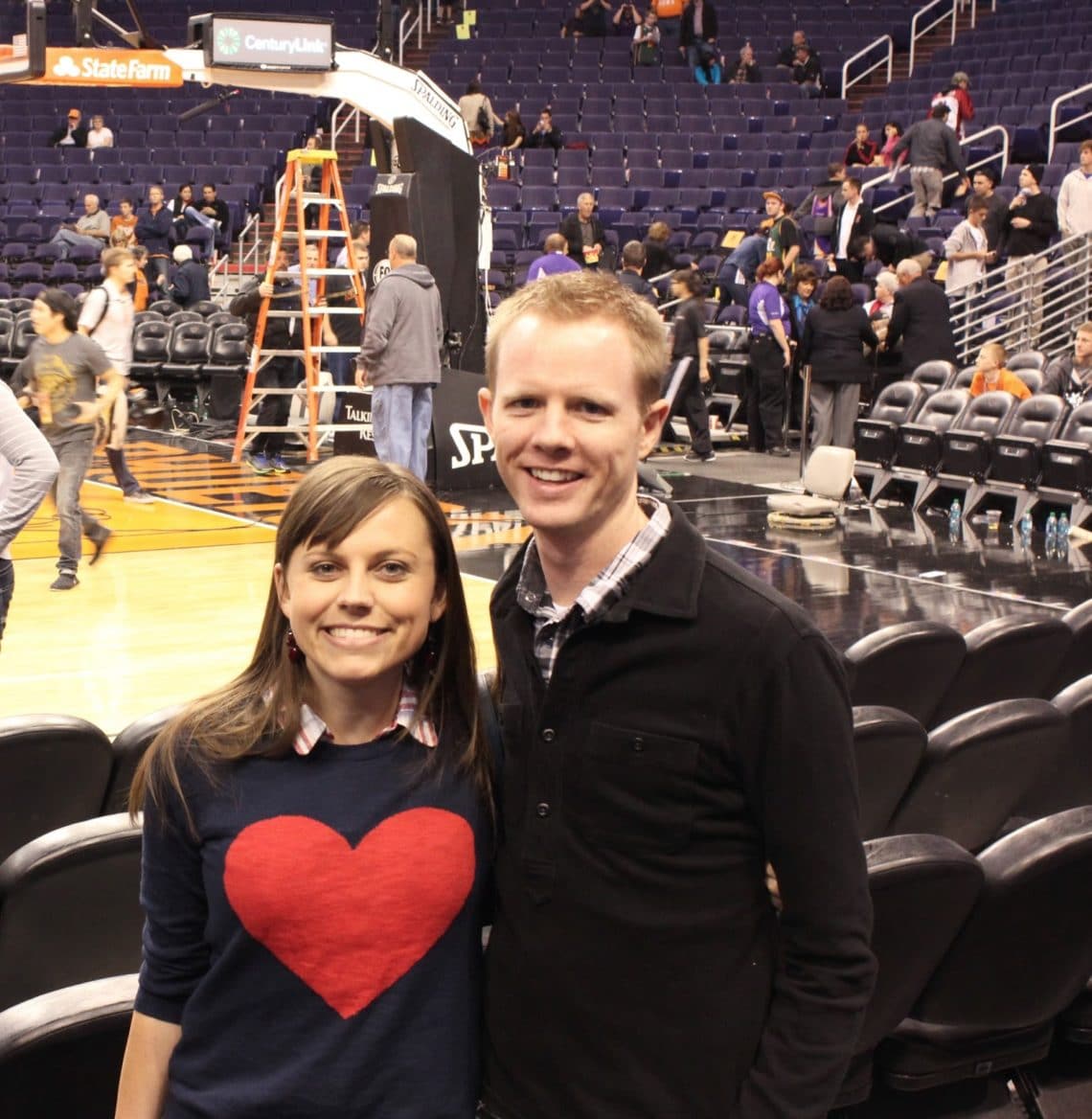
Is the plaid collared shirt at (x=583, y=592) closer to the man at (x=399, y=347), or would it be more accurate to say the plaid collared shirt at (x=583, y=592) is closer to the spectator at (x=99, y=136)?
the man at (x=399, y=347)

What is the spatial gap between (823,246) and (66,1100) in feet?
54.4

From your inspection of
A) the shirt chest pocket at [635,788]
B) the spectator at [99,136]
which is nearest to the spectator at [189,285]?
the spectator at [99,136]

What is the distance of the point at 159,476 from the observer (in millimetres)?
11828

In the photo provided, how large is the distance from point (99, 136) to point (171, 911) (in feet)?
73.5

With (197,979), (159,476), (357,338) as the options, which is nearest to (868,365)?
(357,338)

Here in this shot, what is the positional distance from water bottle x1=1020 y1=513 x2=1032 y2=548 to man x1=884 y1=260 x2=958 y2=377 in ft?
9.62

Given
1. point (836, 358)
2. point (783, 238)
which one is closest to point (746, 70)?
point (783, 238)

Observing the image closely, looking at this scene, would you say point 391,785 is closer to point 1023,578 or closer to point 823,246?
point 1023,578

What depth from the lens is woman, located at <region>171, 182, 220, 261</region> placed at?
65.8ft

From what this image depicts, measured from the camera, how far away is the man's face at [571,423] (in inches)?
64.5

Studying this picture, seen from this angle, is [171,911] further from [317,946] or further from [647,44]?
[647,44]

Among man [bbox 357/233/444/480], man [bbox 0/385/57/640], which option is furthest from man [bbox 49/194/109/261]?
man [bbox 0/385/57/640]

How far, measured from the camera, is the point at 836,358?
39.6ft

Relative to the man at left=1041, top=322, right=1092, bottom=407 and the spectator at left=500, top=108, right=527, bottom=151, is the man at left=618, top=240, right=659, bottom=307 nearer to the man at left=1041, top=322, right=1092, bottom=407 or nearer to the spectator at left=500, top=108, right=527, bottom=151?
the man at left=1041, top=322, right=1092, bottom=407
